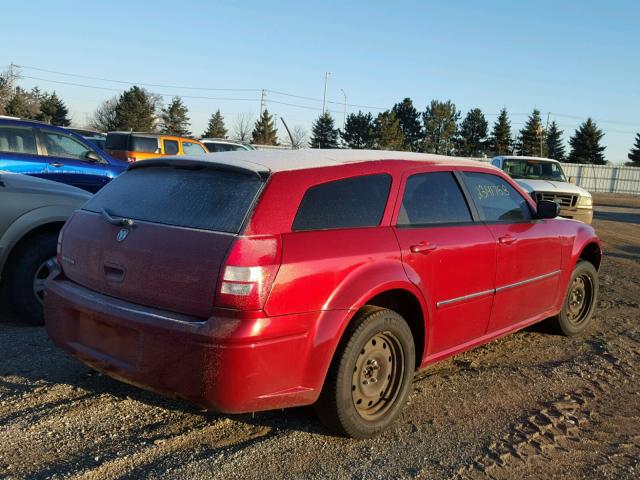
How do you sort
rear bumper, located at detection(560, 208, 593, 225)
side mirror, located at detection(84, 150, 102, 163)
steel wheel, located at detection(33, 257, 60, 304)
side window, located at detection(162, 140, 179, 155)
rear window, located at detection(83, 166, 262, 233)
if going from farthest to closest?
side window, located at detection(162, 140, 179, 155), rear bumper, located at detection(560, 208, 593, 225), side mirror, located at detection(84, 150, 102, 163), steel wheel, located at detection(33, 257, 60, 304), rear window, located at detection(83, 166, 262, 233)

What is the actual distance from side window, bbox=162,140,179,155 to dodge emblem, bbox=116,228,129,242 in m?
14.7

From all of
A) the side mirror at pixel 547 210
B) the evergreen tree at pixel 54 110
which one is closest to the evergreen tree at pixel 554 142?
the evergreen tree at pixel 54 110

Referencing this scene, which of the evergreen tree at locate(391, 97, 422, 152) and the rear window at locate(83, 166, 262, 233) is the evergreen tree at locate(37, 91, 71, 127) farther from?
the rear window at locate(83, 166, 262, 233)

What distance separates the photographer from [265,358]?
9.78 feet

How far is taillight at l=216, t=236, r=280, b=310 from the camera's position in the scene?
2936 millimetres

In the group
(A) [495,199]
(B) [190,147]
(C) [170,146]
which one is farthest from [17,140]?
(B) [190,147]

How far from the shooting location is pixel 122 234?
339cm

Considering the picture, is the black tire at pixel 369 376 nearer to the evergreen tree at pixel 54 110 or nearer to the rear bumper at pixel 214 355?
the rear bumper at pixel 214 355

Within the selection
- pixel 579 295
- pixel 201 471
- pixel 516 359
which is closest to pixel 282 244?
pixel 201 471

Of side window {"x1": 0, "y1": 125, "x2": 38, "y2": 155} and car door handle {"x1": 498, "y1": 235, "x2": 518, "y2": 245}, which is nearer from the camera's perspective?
car door handle {"x1": 498, "y1": 235, "x2": 518, "y2": 245}

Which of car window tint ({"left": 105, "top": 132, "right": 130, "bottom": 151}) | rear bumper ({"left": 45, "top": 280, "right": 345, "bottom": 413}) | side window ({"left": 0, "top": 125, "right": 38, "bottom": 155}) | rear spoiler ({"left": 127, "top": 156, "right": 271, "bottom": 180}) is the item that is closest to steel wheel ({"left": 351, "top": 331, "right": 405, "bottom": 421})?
rear bumper ({"left": 45, "top": 280, "right": 345, "bottom": 413})

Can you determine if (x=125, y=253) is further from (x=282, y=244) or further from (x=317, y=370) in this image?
(x=317, y=370)

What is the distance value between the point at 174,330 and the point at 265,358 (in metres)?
0.49

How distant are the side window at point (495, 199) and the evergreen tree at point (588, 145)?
69.3 m
